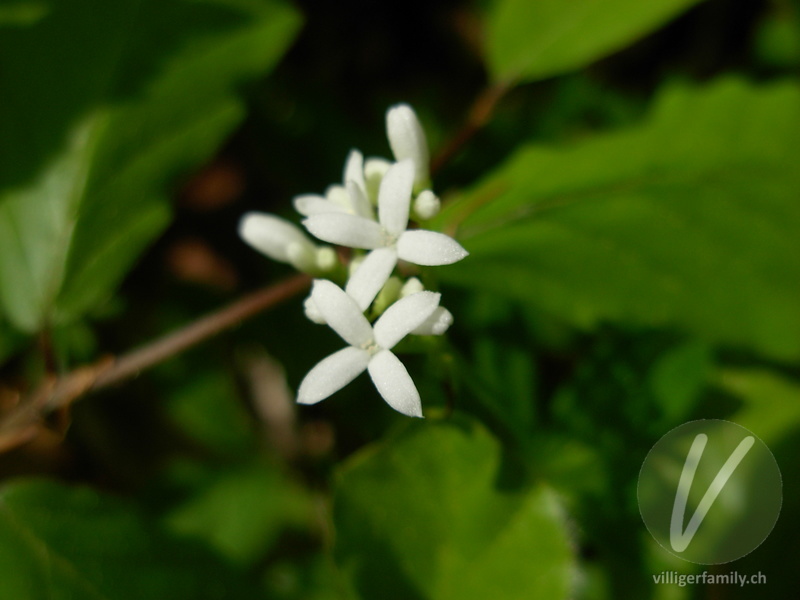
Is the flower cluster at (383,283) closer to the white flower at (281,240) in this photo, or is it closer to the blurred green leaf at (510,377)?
the white flower at (281,240)

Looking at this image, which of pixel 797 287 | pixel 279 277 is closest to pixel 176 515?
pixel 279 277

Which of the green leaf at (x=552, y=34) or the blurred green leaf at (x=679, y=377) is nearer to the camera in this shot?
the blurred green leaf at (x=679, y=377)

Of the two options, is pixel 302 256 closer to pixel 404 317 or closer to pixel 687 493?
pixel 404 317

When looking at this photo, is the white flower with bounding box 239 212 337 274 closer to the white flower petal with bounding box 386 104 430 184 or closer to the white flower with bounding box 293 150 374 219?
the white flower with bounding box 293 150 374 219

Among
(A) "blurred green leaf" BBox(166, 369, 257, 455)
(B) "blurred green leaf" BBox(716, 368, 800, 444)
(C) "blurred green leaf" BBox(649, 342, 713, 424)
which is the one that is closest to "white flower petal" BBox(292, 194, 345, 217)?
(C) "blurred green leaf" BBox(649, 342, 713, 424)

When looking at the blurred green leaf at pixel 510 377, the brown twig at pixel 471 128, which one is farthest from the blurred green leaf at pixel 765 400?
the brown twig at pixel 471 128

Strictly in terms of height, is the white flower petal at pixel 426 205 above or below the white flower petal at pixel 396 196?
below

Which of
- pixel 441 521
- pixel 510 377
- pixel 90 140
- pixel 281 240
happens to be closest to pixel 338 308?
pixel 281 240
